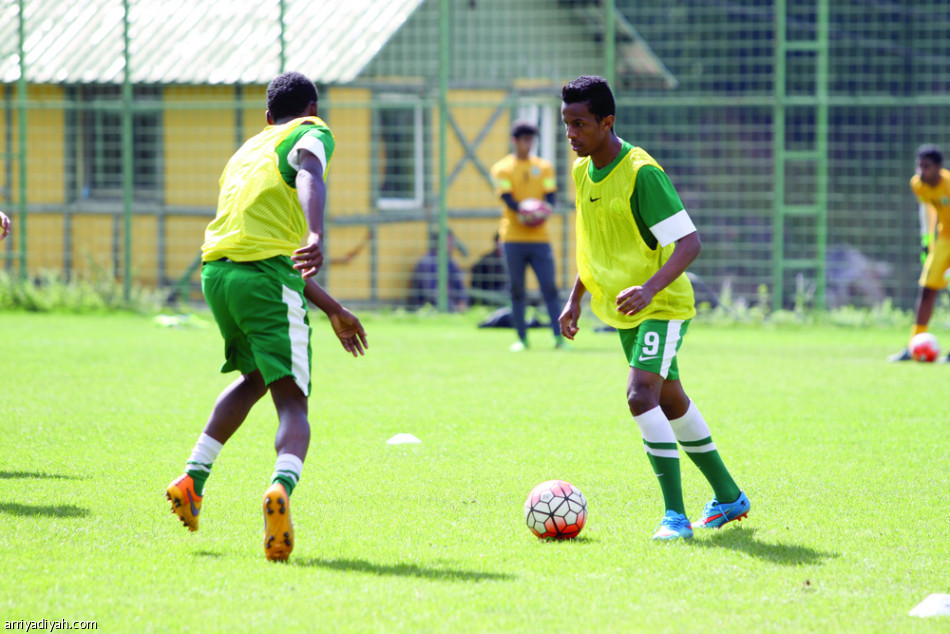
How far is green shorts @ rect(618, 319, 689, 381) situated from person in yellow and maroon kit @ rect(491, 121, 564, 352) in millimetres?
7742

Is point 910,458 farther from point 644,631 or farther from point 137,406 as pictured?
point 137,406

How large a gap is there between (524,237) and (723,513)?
793 cm

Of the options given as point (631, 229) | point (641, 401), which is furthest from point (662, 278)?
point (641, 401)

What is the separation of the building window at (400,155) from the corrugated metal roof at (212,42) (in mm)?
1203

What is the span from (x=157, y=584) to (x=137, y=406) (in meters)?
4.65

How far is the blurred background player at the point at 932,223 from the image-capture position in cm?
1159

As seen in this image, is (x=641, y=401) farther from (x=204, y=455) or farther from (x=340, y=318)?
(x=204, y=455)

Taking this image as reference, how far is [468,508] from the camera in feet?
17.5

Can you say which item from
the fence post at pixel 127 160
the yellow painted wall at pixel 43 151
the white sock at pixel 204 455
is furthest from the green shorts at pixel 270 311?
the yellow painted wall at pixel 43 151

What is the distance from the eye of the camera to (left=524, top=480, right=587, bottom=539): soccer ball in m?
4.79

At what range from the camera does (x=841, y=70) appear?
81.6 feet

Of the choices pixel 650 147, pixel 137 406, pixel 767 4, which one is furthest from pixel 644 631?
pixel 767 4

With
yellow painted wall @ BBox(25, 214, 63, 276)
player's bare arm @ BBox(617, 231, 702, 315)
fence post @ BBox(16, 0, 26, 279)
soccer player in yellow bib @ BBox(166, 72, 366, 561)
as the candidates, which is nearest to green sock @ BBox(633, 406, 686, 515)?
player's bare arm @ BBox(617, 231, 702, 315)

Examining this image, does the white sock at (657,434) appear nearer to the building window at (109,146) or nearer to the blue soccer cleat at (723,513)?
the blue soccer cleat at (723,513)
